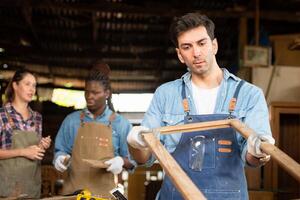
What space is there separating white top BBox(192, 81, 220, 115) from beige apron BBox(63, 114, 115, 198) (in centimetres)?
172

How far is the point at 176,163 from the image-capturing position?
2162mm

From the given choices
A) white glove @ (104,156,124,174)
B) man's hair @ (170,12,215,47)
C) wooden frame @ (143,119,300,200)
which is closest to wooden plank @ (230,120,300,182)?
wooden frame @ (143,119,300,200)

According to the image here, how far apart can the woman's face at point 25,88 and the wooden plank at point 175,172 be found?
7.47 feet

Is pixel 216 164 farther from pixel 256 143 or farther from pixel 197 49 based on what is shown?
pixel 197 49

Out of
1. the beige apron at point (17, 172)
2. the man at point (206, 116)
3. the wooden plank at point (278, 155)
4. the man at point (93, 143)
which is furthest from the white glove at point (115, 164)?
the wooden plank at point (278, 155)

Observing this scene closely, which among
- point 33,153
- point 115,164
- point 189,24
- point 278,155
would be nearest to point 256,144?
point 278,155

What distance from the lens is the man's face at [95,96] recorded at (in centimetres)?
435

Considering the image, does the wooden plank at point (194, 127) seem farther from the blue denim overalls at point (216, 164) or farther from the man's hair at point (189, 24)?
the man's hair at point (189, 24)

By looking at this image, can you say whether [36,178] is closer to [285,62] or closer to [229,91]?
[229,91]

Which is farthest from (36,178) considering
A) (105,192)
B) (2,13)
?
(2,13)

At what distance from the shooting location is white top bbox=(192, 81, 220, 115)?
271 cm

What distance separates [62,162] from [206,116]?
1.93m

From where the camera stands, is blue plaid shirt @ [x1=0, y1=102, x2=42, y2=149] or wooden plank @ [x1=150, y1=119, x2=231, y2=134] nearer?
wooden plank @ [x1=150, y1=119, x2=231, y2=134]

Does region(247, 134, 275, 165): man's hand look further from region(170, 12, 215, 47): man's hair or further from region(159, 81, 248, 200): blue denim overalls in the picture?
region(170, 12, 215, 47): man's hair
